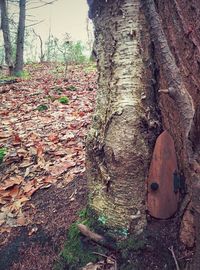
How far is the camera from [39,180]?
2838mm

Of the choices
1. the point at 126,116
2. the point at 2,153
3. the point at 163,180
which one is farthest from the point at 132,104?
the point at 2,153

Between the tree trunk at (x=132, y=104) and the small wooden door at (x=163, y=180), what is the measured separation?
0.05 m

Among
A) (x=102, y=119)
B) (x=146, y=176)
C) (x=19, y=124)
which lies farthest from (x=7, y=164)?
(x=146, y=176)

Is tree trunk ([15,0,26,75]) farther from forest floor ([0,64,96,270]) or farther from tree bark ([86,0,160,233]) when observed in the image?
tree bark ([86,0,160,233])

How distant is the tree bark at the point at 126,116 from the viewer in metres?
1.75

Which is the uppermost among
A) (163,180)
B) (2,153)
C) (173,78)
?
(173,78)

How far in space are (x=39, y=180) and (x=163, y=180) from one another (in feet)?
4.80

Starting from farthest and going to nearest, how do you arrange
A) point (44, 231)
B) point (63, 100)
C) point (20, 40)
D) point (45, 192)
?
point (20, 40) → point (63, 100) → point (45, 192) → point (44, 231)

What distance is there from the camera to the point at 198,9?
1509mm

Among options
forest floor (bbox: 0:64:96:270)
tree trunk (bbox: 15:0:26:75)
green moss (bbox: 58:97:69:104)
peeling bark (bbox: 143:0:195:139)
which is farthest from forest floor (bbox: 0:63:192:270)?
tree trunk (bbox: 15:0:26:75)

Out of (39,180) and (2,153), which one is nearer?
(39,180)

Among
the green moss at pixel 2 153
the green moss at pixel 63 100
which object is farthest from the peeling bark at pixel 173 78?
the green moss at pixel 63 100

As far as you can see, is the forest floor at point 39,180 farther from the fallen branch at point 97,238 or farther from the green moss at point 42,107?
the fallen branch at point 97,238

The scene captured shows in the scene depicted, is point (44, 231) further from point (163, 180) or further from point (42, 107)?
point (42, 107)
